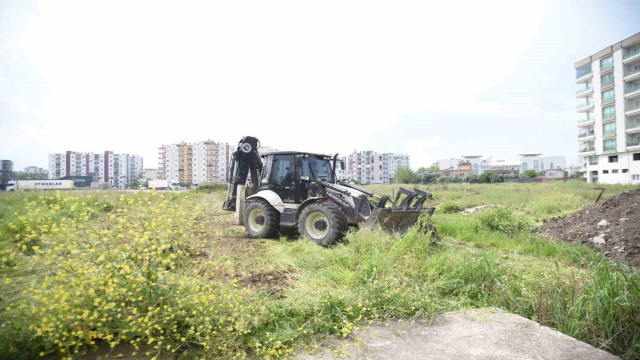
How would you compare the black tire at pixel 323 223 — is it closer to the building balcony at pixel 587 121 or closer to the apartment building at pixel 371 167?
the building balcony at pixel 587 121

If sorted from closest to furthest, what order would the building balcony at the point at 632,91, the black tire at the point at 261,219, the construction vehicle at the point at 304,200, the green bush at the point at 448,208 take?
the construction vehicle at the point at 304,200, the black tire at the point at 261,219, the green bush at the point at 448,208, the building balcony at the point at 632,91

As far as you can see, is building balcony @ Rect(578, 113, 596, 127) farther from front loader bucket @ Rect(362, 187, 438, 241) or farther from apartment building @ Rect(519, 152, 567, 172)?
apartment building @ Rect(519, 152, 567, 172)

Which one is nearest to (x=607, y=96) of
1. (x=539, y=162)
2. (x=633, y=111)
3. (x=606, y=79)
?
(x=606, y=79)

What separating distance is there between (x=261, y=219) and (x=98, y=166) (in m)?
113

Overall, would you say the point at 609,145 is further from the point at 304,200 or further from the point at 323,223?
the point at 323,223

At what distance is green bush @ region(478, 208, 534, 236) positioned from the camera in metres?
9.11

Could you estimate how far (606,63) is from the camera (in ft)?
135

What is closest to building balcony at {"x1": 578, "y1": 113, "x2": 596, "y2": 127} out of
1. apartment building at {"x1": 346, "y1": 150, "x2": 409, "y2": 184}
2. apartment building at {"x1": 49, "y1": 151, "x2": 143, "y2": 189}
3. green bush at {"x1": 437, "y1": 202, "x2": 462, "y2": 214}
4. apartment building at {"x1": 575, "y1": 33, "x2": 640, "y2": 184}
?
apartment building at {"x1": 575, "y1": 33, "x2": 640, "y2": 184}

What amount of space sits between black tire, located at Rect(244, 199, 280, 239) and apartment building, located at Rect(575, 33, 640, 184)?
42192 mm

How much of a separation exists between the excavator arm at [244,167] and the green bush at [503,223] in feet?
21.4

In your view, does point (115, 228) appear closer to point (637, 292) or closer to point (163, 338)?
point (163, 338)

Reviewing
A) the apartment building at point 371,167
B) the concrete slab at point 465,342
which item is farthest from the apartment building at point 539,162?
the concrete slab at point 465,342

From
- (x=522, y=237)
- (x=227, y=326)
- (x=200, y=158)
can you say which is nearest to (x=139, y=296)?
(x=227, y=326)

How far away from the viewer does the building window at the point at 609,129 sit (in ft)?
131
